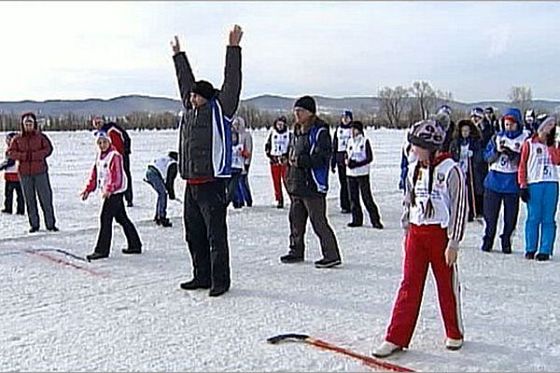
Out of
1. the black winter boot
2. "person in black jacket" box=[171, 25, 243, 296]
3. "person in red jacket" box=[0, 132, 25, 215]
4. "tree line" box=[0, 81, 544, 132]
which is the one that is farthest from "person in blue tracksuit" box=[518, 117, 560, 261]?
"tree line" box=[0, 81, 544, 132]

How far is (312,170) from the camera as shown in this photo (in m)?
7.54

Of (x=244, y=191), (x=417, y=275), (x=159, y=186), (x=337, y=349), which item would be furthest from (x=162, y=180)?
(x=417, y=275)

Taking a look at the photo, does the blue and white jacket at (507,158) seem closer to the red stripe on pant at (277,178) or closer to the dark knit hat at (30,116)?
the red stripe on pant at (277,178)

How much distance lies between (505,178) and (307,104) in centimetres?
239

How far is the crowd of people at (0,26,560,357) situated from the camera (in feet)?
16.0

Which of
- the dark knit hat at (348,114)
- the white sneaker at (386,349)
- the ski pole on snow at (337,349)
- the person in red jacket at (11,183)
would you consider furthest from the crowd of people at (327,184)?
the person in red jacket at (11,183)

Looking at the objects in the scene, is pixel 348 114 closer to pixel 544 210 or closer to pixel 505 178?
pixel 505 178

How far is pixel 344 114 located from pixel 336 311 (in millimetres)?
6435

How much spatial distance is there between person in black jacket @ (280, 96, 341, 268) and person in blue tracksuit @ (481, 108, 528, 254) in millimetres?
1962

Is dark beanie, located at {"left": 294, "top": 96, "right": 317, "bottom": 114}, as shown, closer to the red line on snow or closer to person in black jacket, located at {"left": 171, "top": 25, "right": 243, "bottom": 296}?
person in black jacket, located at {"left": 171, "top": 25, "right": 243, "bottom": 296}

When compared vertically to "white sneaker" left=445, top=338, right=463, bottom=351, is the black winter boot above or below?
below

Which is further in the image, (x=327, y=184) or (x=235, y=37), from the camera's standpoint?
(x=327, y=184)

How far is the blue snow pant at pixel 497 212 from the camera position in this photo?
334 inches

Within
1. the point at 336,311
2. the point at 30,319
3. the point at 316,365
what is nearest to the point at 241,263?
the point at 336,311
